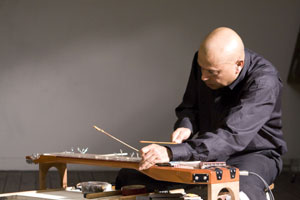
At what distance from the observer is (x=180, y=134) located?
8.70 feet

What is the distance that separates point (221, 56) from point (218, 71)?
0.28 feet

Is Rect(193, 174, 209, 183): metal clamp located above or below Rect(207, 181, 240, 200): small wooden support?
above

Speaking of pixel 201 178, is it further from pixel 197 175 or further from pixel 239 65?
pixel 239 65

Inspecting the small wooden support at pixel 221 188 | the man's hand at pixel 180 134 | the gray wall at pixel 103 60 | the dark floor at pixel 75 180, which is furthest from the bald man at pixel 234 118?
the gray wall at pixel 103 60

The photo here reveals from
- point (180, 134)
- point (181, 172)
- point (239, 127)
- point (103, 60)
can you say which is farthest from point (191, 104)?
point (103, 60)

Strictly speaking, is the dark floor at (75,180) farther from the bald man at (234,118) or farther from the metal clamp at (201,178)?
the metal clamp at (201,178)

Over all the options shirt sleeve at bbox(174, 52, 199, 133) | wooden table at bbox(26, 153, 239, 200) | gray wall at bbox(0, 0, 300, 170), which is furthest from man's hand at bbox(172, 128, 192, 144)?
gray wall at bbox(0, 0, 300, 170)

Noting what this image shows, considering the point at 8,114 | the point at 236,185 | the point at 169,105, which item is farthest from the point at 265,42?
the point at 236,185

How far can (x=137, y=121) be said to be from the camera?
5988 mm

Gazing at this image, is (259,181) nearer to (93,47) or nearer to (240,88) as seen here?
(240,88)

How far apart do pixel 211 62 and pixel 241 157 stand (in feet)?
1.68

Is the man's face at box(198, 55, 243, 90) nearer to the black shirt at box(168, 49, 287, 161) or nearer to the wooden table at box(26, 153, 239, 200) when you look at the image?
the black shirt at box(168, 49, 287, 161)

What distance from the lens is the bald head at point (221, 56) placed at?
2.47 m

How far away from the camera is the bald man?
230 cm
